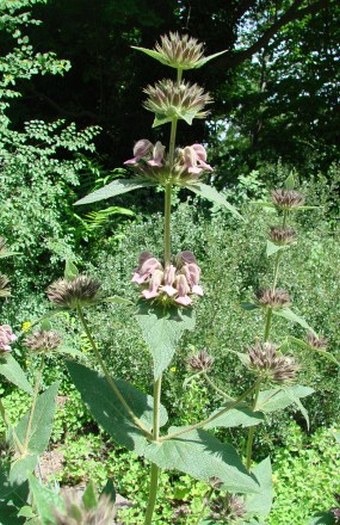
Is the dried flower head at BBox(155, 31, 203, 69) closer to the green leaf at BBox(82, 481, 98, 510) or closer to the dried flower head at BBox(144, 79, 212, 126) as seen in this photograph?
the dried flower head at BBox(144, 79, 212, 126)

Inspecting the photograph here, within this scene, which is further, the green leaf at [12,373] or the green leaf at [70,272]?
the green leaf at [12,373]

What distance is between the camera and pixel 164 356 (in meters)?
0.90

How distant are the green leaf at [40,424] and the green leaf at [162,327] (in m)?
0.42

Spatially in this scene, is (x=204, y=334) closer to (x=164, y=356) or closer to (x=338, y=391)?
(x=338, y=391)

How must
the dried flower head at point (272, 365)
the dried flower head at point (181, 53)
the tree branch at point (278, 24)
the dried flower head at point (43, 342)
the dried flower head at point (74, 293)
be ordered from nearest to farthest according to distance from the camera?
the dried flower head at point (181, 53), the dried flower head at point (74, 293), the dried flower head at point (272, 365), the dried flower head at point (43, 342), the tree branch at point (278, 24)

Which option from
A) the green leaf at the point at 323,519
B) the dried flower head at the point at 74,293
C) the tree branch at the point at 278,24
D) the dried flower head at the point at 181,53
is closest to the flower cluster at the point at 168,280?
the dried flower head at the point at 74,293

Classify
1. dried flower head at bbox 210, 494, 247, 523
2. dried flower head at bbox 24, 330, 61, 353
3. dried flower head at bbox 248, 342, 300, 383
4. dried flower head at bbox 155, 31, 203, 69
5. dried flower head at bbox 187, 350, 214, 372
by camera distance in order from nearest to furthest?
dried flower head at bbox 155, 31, 203, 69 < dried flower head at bbox 248, 342, 300, 383 < dried flower head at bbox 210, 494, 247, 523 < dried flower head at bbox 24, 330, 61, 353 < dried flower head at bbox 187, 350, 214, 372

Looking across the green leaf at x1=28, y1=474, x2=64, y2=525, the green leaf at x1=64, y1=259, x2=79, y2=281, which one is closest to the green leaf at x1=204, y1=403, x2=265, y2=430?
the green leaf at x1=64, y1=259, x2=79, y2=281

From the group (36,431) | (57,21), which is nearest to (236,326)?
(36,431)

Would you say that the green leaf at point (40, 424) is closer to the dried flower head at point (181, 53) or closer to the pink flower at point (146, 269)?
the pink flower at point (146, 269)

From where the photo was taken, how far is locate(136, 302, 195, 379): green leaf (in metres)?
0.90

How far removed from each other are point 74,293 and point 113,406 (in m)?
0.24

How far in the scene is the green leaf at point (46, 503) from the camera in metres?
0.46

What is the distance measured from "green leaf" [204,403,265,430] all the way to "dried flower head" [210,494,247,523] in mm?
224
